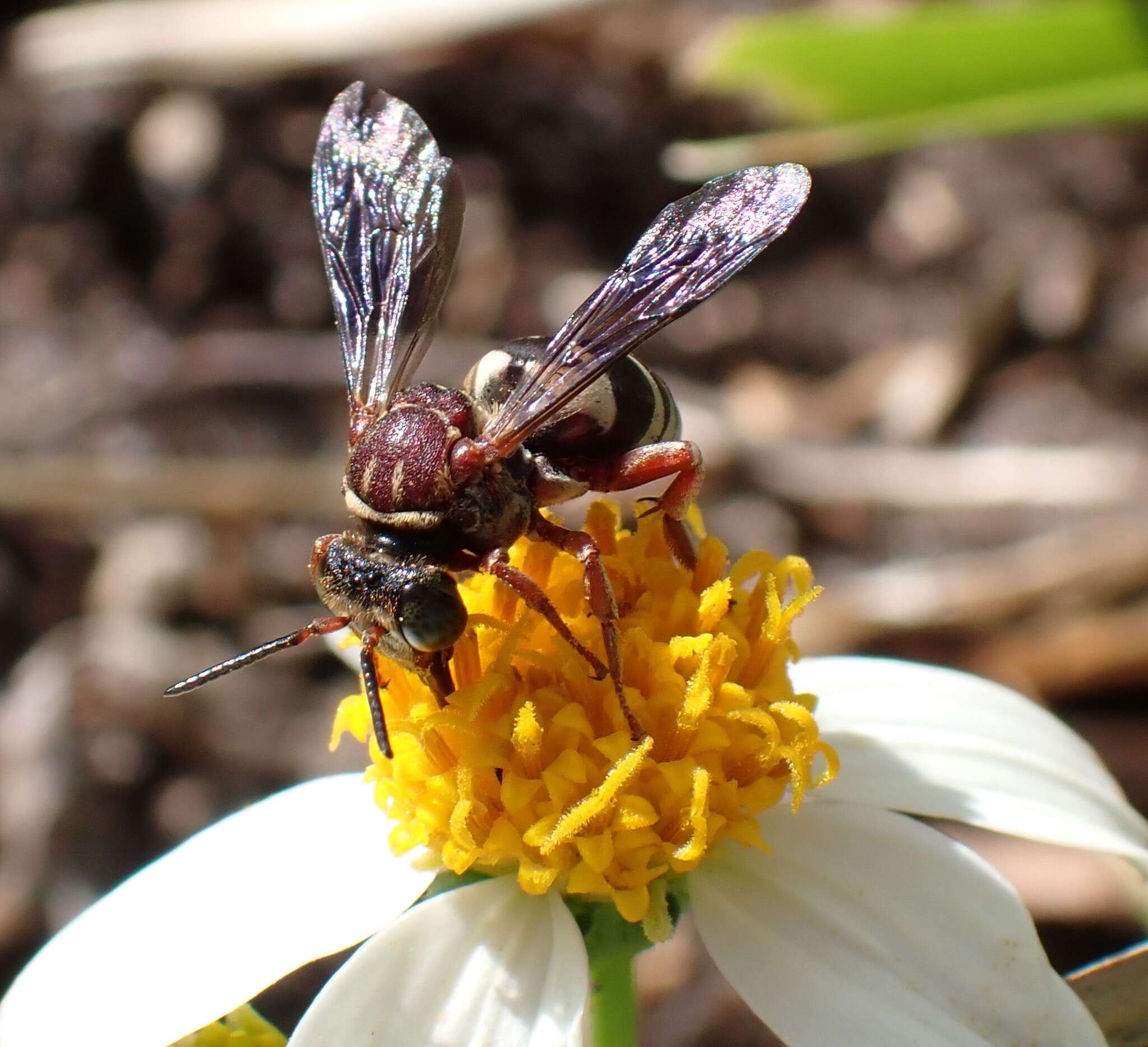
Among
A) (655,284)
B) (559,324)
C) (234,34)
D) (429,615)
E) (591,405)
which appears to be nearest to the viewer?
(429,615)

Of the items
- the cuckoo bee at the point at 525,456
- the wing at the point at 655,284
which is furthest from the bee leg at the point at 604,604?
the wing at the point at 655,284

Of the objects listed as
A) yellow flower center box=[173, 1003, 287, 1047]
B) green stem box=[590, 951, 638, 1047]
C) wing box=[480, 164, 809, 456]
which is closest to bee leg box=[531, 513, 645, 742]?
wing box=[480, 164, 809, 456]

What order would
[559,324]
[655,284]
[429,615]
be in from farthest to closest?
[559,324], [655,284], [429,615]

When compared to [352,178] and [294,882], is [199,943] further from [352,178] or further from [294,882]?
[352,178]

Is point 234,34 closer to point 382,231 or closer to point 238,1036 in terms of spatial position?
point 382,231

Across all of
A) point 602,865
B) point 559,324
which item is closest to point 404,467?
point 602,865

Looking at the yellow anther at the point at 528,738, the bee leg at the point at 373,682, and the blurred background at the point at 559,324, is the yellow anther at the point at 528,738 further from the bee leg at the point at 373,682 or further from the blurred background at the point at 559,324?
the blurred background at the point at 559,324

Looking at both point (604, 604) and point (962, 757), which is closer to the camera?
point (604, 604)
